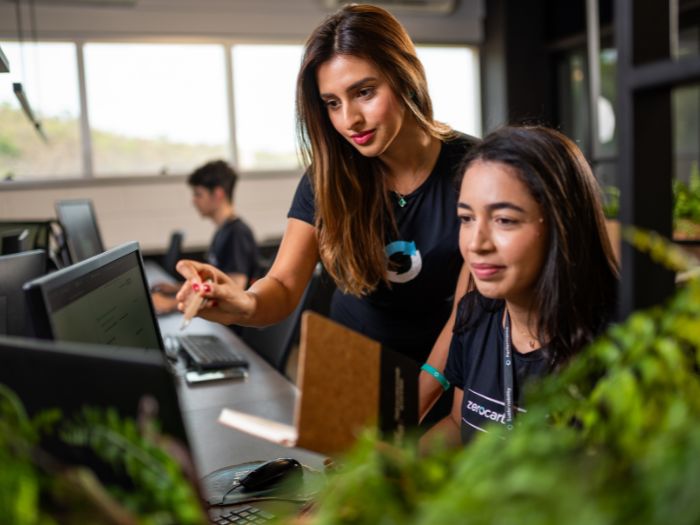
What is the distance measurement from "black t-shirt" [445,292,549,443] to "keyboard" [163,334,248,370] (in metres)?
0.88

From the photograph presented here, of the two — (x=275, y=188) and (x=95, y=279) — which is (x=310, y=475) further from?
(x=275, y=188)

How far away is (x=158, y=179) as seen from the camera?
6.00m

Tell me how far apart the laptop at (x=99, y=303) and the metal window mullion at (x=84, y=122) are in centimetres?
493

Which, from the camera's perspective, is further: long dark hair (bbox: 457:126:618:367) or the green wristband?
the green wristband

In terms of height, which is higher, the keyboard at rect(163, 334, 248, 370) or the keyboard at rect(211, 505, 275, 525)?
the keyboard at rect(211, 505, 275, 525)

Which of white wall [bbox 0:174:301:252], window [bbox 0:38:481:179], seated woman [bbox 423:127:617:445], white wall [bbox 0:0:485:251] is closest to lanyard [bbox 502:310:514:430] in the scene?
seated woman [bbox 423:127:617:445]

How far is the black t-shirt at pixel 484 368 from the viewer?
4.09 ft

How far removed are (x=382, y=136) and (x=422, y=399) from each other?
557mm

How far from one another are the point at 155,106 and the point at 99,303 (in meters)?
5.35

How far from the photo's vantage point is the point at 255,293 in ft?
5.12

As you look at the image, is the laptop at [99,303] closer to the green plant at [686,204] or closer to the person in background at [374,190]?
the person in background at [374,190]

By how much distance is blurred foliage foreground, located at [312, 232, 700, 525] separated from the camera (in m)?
0.38

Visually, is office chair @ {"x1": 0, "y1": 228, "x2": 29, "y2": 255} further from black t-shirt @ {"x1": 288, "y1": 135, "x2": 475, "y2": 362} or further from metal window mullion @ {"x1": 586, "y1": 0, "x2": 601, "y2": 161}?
metal window mullion @ {"x1": 586, "y1": 0, "x2": 601, "y2": 161}

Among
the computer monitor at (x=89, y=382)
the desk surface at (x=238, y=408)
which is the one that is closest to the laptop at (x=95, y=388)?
the computer monitor at (x=89, y=382)
